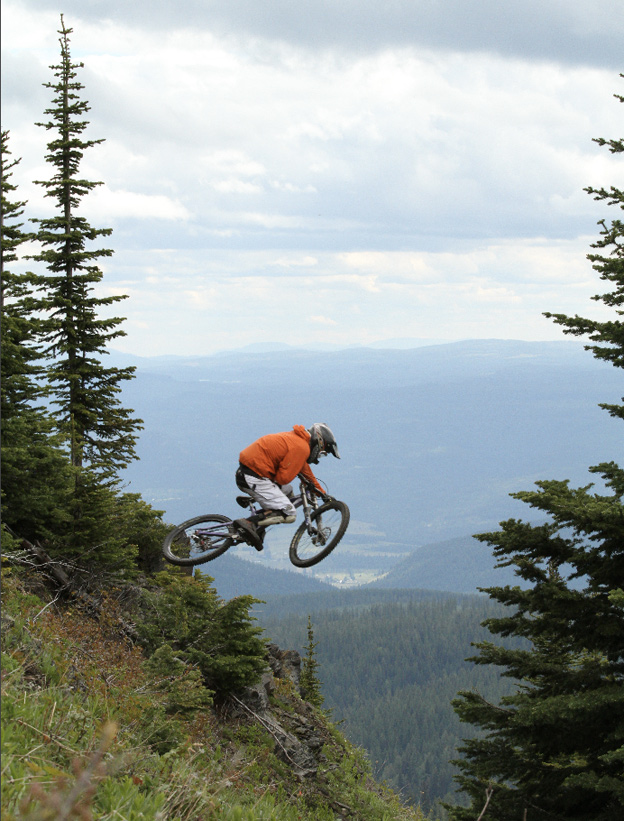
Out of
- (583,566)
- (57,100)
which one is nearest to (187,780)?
(583,566)

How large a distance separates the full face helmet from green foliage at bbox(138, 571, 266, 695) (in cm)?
415

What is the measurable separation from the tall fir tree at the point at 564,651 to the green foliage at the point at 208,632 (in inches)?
164

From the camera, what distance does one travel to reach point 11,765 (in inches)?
199

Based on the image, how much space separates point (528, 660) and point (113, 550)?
8105 mm

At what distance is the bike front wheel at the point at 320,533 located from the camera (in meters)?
11.3

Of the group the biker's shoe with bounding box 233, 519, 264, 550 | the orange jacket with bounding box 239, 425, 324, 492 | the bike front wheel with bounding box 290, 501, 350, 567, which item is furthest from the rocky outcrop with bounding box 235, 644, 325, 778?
the orange jacket with bounding box 239, 425, 324, 492

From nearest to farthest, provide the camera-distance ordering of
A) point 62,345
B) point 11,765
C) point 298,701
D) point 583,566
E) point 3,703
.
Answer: point 11,765 < point 3,703 < point 583,566 < point 298,701 < point 62,345

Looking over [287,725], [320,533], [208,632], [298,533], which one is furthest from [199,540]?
[287,725]

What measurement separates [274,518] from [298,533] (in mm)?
923

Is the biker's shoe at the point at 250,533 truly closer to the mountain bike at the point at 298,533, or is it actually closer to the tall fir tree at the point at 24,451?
the mountain bike at the point at 298,533

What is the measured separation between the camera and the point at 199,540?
1229cm

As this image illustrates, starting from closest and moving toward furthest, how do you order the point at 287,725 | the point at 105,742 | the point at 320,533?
the point at 105,742 → the point at 320,533 → the point at 287,725

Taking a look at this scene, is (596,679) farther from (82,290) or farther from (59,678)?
(82,290)

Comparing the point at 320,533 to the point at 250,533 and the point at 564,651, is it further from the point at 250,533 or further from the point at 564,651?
the point at 564,651
